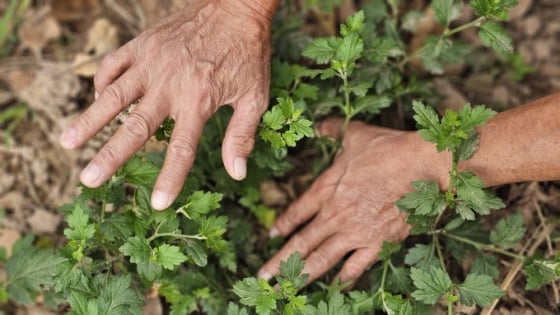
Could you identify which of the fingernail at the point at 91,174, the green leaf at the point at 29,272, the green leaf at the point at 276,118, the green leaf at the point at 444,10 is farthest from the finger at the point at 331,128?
the green leaf at the point at 29,272

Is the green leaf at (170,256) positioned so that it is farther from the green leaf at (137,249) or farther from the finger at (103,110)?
the finger at (103,110)

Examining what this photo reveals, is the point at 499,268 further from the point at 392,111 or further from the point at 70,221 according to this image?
the point at 70,221

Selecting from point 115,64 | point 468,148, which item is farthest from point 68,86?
point 468,148

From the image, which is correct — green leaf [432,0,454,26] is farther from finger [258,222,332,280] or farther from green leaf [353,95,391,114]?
finger [258,222,332,280]

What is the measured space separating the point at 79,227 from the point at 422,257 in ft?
4.62

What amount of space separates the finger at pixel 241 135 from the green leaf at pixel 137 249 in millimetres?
429

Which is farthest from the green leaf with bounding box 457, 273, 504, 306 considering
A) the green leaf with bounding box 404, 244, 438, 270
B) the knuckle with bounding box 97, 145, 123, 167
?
the knuckle with bounding box 97, 145, 123, 167

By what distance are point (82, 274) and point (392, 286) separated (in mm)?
1266

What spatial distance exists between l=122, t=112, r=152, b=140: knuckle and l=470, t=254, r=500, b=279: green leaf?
1.49m

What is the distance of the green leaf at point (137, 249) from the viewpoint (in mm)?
2051

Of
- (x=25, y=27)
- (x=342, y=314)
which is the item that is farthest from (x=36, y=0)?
(x=342, y=314)

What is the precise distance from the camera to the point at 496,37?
2322 mm

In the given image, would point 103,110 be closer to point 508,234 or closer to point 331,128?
point 331,128

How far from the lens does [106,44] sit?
3314 millimetres
